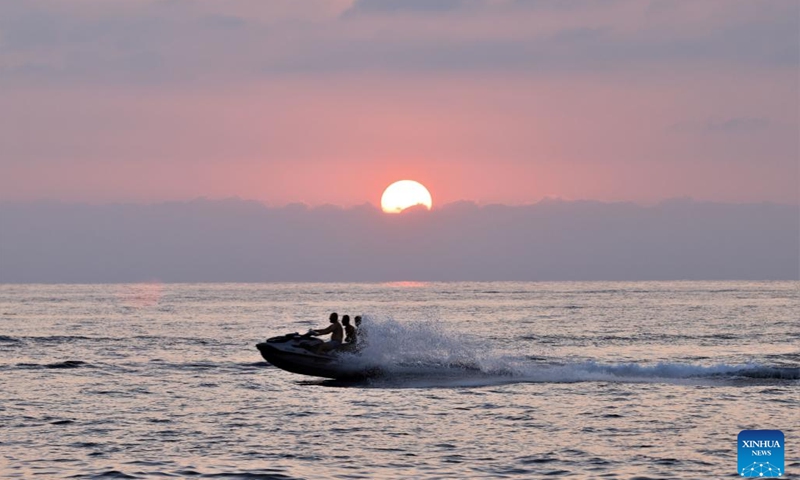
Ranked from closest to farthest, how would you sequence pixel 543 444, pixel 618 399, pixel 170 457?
pixel 170 457 → pixel 543 444 → pixel 618 399

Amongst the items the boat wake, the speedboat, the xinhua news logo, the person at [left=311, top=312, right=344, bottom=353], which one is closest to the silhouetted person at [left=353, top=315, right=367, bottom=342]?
the boat wake

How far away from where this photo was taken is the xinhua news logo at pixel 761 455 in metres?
19.7

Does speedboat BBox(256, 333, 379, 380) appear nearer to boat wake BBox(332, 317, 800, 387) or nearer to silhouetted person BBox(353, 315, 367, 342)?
boat wake BBox(332, 317, 800, 387)

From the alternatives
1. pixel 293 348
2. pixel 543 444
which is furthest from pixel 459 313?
pixel 543 444

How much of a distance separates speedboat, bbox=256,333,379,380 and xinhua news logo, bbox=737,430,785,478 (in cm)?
1462

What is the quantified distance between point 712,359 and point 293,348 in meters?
19.9

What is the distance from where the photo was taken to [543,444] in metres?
23.2

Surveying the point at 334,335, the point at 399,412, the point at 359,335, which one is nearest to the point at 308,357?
the point at 334,335

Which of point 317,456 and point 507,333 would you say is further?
point 507,333

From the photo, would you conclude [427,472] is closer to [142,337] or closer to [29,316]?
[142,337]

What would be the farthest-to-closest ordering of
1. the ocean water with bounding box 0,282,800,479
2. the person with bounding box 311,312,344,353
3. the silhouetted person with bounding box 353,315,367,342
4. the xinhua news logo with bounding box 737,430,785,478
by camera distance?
the silhouetted person with bounding box 353,315,367,342 → the person with bounding box 311,312,344,353 → the ocean water with bounding box 0,282,800,479 → the xinhua news logo with bounding box 737,430,785,478

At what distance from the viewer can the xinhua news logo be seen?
64.5ft

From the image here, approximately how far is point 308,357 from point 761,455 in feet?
56.1

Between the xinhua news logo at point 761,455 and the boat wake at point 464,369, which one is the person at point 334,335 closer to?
the boat wake at point 464,369
